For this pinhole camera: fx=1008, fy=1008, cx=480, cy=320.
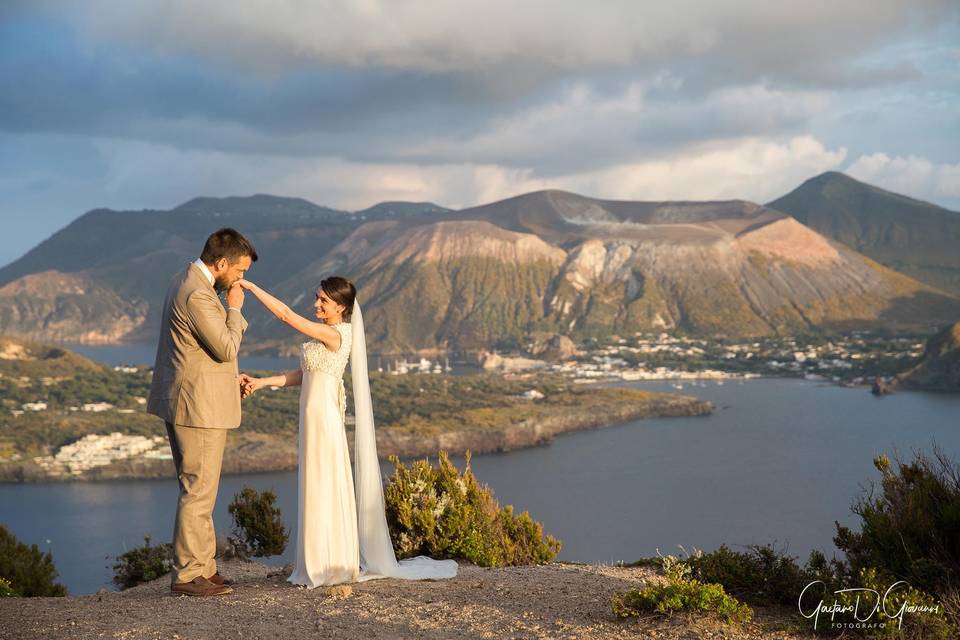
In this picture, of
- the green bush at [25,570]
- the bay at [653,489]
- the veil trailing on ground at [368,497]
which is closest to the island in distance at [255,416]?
the bay at [653,489]

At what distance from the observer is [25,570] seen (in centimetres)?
1073

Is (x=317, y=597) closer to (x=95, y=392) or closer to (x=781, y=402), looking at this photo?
(x=95, y=392)

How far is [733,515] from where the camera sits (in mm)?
59906

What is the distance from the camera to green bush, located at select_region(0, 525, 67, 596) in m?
10.5

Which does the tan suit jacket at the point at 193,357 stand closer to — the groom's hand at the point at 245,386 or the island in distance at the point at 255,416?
the groom's hand at the point at 245,386

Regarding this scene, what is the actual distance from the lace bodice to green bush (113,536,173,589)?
4205mm

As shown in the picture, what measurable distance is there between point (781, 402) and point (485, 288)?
88.0 m

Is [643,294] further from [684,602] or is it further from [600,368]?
[684,602]

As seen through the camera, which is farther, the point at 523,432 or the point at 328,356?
the point at 523,432

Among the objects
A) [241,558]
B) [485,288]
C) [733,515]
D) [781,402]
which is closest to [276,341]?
[485,288]
